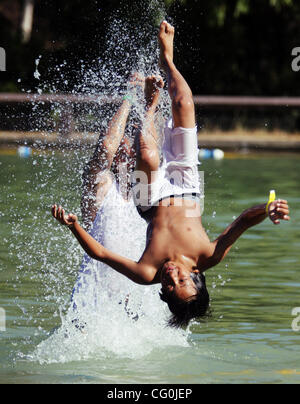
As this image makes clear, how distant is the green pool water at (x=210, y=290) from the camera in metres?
6.25

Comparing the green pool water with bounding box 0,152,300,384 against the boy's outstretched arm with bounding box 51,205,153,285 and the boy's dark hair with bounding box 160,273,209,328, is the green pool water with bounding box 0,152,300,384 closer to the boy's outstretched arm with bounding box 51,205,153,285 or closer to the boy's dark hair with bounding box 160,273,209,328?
the boy's dark hair with bounding box 160,273,209,328

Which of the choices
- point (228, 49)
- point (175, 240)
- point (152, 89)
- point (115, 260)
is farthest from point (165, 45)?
point (228, 49)

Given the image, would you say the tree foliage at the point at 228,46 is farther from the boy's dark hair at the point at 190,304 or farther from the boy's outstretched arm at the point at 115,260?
the boy's outstretched arm at the point at 115,260

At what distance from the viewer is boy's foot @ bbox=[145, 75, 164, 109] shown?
7.13 meters

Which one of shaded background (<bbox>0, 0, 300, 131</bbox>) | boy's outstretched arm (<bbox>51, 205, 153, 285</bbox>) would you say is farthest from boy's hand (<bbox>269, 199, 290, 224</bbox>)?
shaded background (<bbox>0, 0, 300, 131</bbox>)

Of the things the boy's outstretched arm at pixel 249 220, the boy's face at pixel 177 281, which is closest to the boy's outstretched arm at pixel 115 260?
the boy's face at pixel 177 281

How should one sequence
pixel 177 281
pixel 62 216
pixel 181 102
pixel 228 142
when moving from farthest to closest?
pixel 228 142 → pixel 181 102 → pixel 177 281 → pixel 62 216

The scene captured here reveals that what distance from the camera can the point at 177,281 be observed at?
6.30 meters

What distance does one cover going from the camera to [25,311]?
25.3 feet

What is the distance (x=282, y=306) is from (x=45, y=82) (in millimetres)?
12146

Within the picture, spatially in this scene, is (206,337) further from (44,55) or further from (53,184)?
(44,55)

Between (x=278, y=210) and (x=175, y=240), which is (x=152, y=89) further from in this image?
(x=278, y=210)

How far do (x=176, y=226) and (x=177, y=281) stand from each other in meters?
0.38
